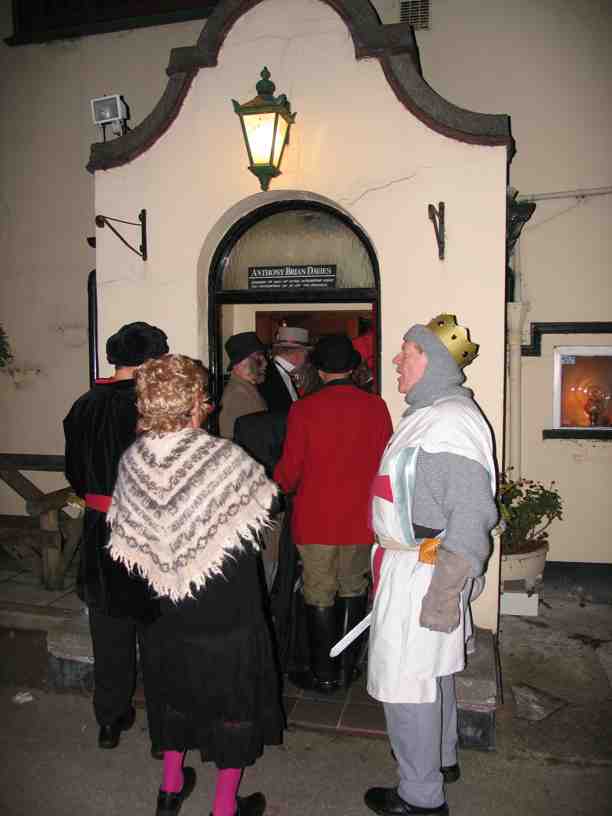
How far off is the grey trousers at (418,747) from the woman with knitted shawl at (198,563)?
0.54 m

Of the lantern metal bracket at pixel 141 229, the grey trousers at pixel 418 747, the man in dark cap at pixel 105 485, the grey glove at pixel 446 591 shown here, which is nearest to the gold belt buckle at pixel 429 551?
the grey glove at pixel 446 591

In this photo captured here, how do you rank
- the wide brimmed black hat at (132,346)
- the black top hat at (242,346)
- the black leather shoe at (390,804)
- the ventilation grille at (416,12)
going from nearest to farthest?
the black leather shoe at (390,804)
the wide brimmed black hat at (132,346)
the black top hat at (242,346)
the ventilation grille at (416,12)

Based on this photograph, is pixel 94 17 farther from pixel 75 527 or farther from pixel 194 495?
pixel 194 495

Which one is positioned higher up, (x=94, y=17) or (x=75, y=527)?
(x=94, y=17)

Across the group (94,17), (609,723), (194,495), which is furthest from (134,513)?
(94,17)

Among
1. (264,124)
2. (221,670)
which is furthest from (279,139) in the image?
(221,670)

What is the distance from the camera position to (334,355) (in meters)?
3.85

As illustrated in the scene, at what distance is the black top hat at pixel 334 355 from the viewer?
3.86 m

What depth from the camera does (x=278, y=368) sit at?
552 cm

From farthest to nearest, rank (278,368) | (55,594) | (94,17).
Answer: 1. (94,17)
2. (55,594)
3. (278,368)

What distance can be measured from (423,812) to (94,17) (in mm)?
7873

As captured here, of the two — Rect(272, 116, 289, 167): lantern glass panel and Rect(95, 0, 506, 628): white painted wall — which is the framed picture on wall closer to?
Rect(95, 0, 506, 628): white painted wall

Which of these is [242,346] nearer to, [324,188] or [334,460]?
[334,460]

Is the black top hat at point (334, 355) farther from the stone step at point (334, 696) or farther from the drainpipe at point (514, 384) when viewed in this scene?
the drainpipe at point (514, 384)
